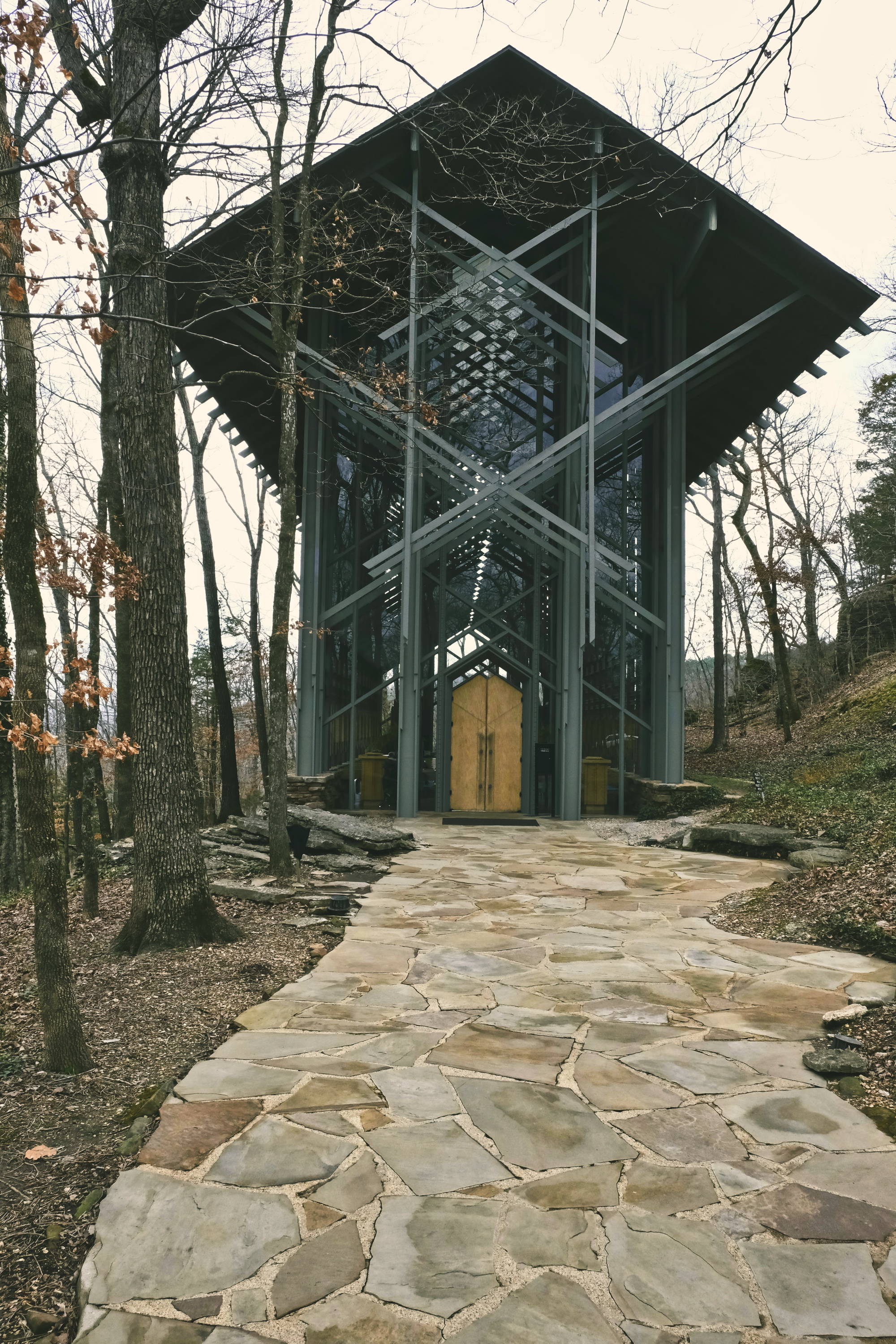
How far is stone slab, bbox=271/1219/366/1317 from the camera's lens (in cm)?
220

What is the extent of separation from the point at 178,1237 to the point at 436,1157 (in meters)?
0.88

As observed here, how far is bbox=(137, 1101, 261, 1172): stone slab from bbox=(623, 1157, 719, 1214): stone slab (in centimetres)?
141

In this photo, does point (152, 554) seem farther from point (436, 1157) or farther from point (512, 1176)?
point (512, 1176)

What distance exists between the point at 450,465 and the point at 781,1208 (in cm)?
1143

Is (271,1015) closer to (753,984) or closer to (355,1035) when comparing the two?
(355,1035)

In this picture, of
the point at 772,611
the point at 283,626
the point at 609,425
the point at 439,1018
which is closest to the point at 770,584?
the point at 772,611

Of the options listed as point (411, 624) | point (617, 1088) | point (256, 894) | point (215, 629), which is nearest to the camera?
point (617, 1088)

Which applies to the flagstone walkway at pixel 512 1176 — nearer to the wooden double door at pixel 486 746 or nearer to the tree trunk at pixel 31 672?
the tree trunk at pixel 31 672

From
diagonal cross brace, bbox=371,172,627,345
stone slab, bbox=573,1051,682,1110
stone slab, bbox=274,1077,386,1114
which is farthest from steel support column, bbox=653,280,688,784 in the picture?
stone slab, bbox=274,1077,386,1114

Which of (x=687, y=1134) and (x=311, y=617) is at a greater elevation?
(x=311, y=617)

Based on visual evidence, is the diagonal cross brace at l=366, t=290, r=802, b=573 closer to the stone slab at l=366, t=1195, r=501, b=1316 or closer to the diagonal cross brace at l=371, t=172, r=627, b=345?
the diagonal cross brace at l=371, t=172, r=627, b=345

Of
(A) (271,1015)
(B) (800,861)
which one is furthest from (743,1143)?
(B) (800,861)

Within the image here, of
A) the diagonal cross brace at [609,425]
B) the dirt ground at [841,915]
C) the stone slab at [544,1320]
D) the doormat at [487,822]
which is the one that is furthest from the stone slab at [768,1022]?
the doormat at [487,822]

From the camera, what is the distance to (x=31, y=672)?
3572mm
